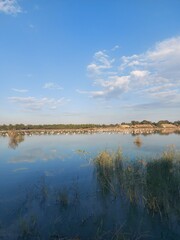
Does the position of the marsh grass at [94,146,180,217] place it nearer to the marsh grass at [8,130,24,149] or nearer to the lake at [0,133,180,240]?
the lake at [0,133,180,240]

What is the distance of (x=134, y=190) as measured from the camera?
9320 millimetres

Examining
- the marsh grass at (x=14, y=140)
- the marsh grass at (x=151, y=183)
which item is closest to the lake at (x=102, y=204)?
the marsh grass at (x=151, y=183)

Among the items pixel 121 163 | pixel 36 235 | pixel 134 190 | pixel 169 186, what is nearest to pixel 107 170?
pixel 121 163

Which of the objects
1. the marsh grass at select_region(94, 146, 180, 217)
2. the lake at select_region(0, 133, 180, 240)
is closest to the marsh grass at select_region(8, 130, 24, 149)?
the lake at select_region(0, 133, 180, 240)

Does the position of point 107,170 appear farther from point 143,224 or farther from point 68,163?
point 68,163

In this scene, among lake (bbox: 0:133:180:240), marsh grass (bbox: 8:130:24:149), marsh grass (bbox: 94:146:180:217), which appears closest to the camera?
lake (bbox: 0:133:180:240)

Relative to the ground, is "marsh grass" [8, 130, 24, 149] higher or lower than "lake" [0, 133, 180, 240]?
higher

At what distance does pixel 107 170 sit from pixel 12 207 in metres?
4.30

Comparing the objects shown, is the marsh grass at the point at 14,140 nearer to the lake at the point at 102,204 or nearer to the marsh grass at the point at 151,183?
the lake at the point at 102,204

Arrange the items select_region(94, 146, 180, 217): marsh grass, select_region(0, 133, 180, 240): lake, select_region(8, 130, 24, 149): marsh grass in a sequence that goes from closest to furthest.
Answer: select_region(0, 133, 180, 240): lake → select_region(94, 146, 180, 217): marsh grass → select_region(8, 130, 24, 149): marsh grass

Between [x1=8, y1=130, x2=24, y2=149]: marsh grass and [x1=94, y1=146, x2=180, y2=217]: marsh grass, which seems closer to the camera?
[x1=94, y1=146, x2=180, y2=217]: marsh grass

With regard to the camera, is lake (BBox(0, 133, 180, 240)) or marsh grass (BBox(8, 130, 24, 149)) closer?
lake (BBox(0, 133, 180, 240))

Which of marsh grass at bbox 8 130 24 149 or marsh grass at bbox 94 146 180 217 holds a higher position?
marsh grass at bbox 8 130 24 149

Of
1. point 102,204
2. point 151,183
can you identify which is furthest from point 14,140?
point 151,183
